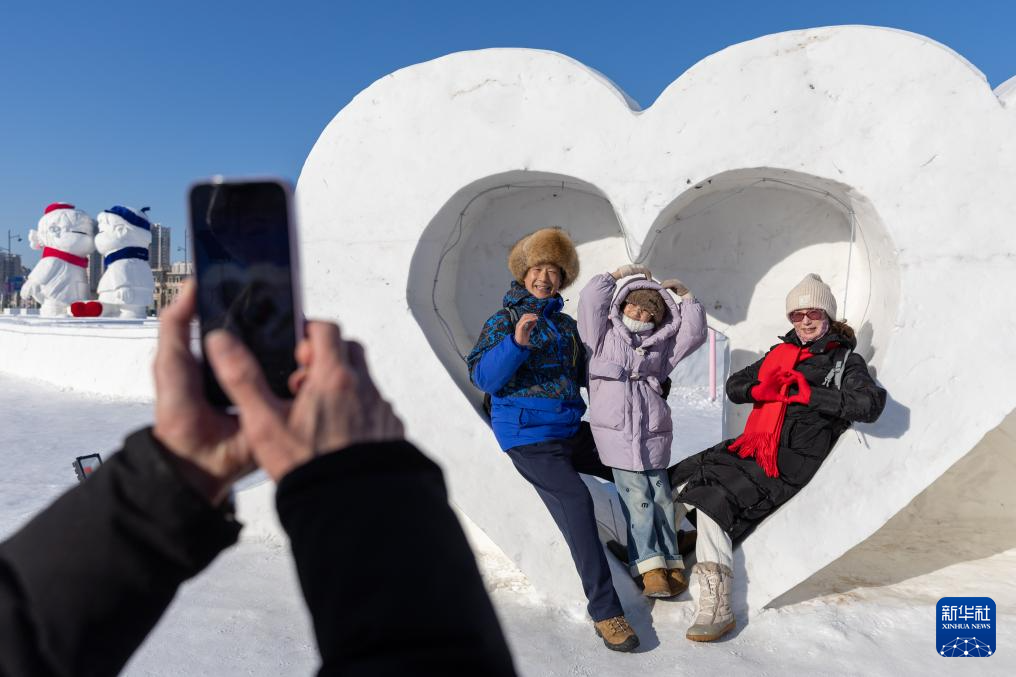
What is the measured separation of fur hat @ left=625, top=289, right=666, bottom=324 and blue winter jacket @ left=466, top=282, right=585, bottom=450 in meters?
0.31

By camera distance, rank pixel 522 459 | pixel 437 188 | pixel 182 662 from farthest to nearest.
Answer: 1. pixel 437 188
2. pixel 522 459
3. pixel 182 662

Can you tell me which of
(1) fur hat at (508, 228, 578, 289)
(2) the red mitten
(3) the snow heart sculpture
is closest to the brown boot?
(3) the snow heart sculpture

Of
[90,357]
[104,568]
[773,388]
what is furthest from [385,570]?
[90,357]

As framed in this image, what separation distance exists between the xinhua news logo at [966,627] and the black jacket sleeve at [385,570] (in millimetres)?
2778

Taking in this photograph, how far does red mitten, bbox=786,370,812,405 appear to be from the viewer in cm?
284

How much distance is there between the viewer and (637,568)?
2.96 metres

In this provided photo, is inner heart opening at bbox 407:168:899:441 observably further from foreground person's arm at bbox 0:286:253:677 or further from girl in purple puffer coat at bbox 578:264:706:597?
foreground person's arm at bbox 0:286:253:677

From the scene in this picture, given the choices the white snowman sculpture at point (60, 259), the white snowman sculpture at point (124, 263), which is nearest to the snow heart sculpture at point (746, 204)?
the white snowman sculpture at point (124, 263)

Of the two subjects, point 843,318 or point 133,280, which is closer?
point 843,318

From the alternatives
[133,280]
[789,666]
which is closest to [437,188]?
[789,666]

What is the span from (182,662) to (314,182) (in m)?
2.14

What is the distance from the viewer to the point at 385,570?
64 centimetres

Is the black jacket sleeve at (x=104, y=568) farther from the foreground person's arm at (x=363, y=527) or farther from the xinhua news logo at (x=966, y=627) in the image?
the xinhua news logo at (x=966, y=627)

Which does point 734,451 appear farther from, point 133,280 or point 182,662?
point 133,280
